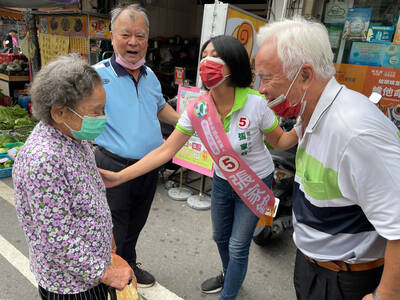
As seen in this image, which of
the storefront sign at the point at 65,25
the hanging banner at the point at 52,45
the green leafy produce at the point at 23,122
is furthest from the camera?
the hanging banner at the point at 52,45

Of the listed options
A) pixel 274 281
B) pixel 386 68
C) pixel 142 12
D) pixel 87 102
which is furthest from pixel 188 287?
pixel 386 68

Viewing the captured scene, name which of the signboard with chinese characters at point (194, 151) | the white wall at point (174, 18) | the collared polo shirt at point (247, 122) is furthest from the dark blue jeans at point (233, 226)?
the white wall at point (174, 18)

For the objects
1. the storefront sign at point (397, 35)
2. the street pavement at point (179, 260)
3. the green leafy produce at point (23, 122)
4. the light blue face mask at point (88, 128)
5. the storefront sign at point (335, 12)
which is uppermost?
the storefront sign at point (335, 12)

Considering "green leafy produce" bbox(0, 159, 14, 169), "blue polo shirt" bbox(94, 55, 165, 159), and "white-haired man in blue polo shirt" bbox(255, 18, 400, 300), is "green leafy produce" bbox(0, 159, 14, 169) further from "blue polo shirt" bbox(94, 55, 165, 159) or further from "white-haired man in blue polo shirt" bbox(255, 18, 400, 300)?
"white-haired man in blue polo shirt" bbox(255, 18, 400, 300)

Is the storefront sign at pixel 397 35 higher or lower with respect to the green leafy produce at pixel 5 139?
higher

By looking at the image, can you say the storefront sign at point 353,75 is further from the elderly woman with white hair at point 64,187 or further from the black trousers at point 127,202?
the elderly woman with white hair at point 64,187

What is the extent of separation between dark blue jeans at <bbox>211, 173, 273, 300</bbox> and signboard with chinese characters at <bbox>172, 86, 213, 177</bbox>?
1342 millimetres

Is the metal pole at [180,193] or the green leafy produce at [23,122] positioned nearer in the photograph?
the metal pole at [180,193]

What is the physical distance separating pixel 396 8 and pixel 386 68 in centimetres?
74

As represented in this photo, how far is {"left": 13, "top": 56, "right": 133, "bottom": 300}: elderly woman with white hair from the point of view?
1.09 meters

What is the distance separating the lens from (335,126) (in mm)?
988

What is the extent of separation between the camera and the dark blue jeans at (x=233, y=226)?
1984 mm

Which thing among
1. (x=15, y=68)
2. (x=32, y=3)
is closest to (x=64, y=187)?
(x=32, y=3)

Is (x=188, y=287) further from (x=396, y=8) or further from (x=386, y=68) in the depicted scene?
(x=396, y=8)
